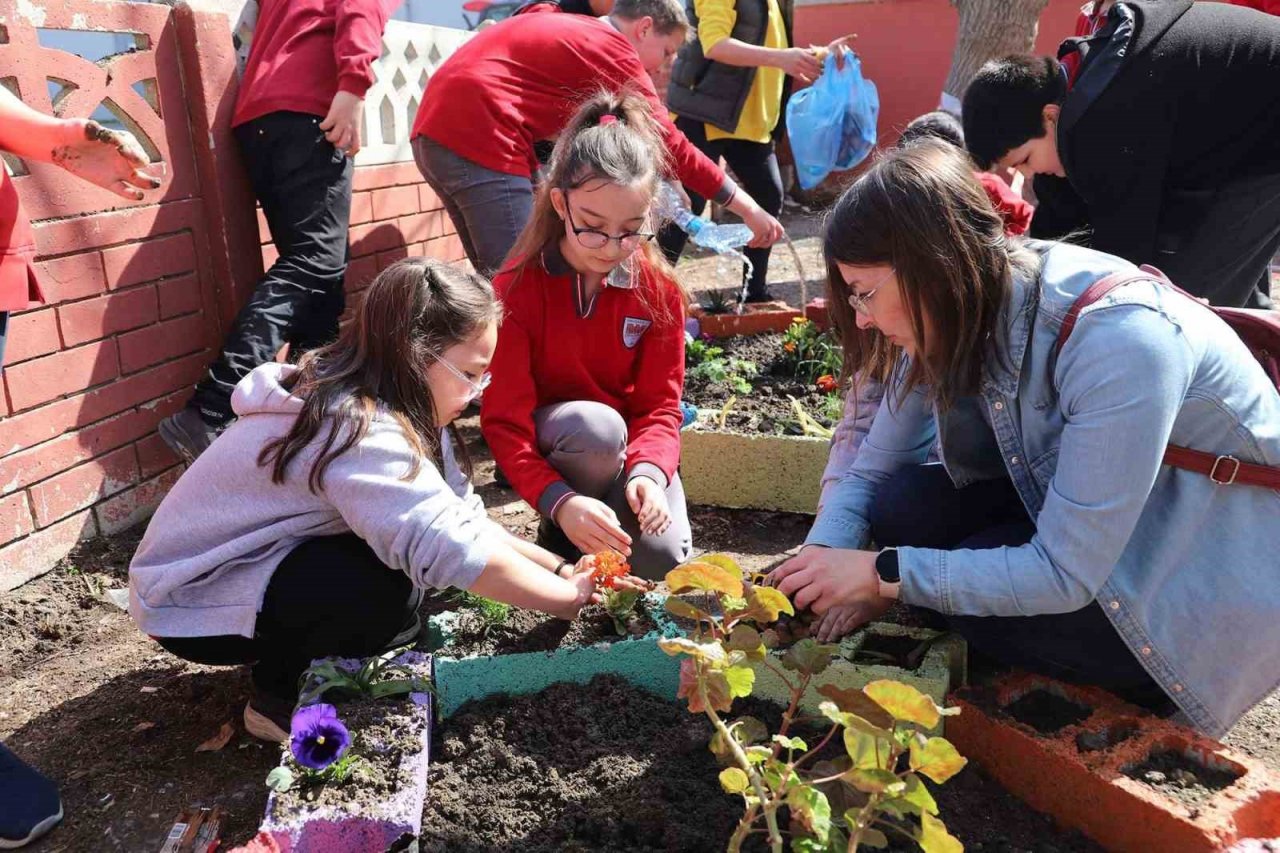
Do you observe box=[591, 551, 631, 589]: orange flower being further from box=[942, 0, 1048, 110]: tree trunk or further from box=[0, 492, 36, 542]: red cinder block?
box=[942, 0, 1048, 110]: tree trunk

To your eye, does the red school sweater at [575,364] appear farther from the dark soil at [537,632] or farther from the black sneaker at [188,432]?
the black sneaker at [188,432]

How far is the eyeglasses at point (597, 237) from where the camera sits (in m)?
2.62

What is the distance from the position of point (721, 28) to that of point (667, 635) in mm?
4035

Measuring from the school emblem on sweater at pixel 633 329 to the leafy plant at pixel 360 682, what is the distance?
47.7 inches

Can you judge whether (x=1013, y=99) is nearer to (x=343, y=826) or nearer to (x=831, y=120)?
(x=343, y=826)

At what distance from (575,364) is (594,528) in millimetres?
582

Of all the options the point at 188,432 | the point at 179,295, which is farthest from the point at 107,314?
the point at 188,432

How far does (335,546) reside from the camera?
2143 mm

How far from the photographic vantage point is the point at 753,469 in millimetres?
3547

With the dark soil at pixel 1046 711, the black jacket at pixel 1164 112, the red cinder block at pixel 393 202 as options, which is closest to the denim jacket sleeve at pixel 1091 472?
the dark soil at pixel 1046 711

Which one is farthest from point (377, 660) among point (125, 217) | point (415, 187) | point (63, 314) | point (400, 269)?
point (415, 187)

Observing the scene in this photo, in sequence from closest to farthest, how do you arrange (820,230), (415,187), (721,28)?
(820,230), (415,187), (721,28)

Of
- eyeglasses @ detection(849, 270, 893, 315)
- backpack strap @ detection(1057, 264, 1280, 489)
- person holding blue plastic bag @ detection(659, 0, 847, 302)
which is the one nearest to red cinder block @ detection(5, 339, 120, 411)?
eyeglasses @ detection(849, 270, 893, 315)

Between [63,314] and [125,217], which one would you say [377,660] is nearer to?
[63,314]
